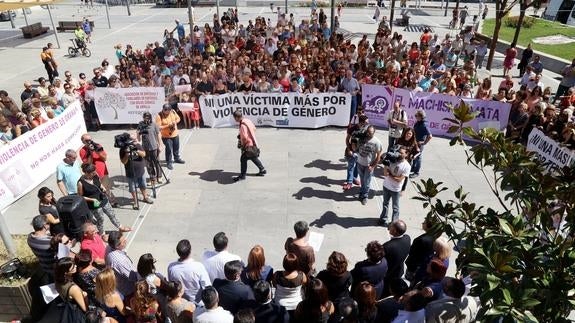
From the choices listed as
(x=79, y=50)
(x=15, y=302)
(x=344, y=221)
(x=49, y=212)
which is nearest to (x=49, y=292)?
(x=15, y=302)

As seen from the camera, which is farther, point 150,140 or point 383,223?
point 150,140

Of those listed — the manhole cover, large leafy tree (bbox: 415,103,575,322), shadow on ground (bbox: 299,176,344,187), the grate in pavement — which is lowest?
shadow on ground (bbox: 299,176,344,187)

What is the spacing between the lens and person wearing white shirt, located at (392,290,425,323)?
14.4ft

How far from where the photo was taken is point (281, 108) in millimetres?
12234

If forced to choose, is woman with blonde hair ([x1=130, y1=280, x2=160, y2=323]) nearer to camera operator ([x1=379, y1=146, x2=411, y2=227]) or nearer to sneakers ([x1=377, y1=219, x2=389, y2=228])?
camera operator ([x1=379, y1=146, x2=411, y2=227])

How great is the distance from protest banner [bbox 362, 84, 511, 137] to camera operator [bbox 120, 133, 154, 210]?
21.6 feet

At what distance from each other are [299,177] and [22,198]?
594 cm

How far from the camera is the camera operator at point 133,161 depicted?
792 centimetres

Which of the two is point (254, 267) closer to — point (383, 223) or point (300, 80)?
point (383, 223)

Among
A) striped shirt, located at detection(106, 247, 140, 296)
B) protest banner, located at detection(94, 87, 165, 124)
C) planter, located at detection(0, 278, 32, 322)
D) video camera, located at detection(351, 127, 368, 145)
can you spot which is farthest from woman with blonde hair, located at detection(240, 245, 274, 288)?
protest banner, located at detection(94, 87, 165, 124)

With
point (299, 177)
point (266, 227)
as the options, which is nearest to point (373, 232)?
point (266, 227)

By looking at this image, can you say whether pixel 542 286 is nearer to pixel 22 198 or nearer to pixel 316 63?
pixel 22 198

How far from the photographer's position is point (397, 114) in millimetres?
9547

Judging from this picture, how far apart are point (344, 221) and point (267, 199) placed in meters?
1.71
